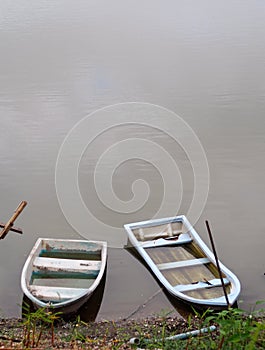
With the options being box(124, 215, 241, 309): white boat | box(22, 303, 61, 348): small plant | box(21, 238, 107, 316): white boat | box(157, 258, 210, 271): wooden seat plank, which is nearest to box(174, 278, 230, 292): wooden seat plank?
box(124, 215, 241, 309): white boat

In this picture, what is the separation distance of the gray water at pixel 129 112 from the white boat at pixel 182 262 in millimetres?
203

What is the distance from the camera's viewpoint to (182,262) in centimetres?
515

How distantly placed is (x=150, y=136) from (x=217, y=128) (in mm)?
1052

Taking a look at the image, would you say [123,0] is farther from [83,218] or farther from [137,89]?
[83,218]

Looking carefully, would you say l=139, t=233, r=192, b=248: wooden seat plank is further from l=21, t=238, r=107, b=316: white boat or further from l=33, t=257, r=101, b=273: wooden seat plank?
l=33, t=257, r=101, b=273: wooden seat plank

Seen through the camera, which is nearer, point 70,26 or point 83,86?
point 83,86

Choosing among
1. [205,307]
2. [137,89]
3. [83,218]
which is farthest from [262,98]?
[205,307]

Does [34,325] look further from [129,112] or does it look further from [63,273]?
[129,112]

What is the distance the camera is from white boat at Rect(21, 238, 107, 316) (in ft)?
14.6

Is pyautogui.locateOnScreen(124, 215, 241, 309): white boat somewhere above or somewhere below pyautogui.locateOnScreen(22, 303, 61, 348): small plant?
above

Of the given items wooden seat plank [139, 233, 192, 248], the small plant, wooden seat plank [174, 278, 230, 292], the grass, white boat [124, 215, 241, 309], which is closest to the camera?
the small plant

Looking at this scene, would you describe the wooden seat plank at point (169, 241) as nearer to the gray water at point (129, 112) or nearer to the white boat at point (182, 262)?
the white boat at point (182, 262)

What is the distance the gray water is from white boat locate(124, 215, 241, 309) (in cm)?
20

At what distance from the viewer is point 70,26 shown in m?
12.9
